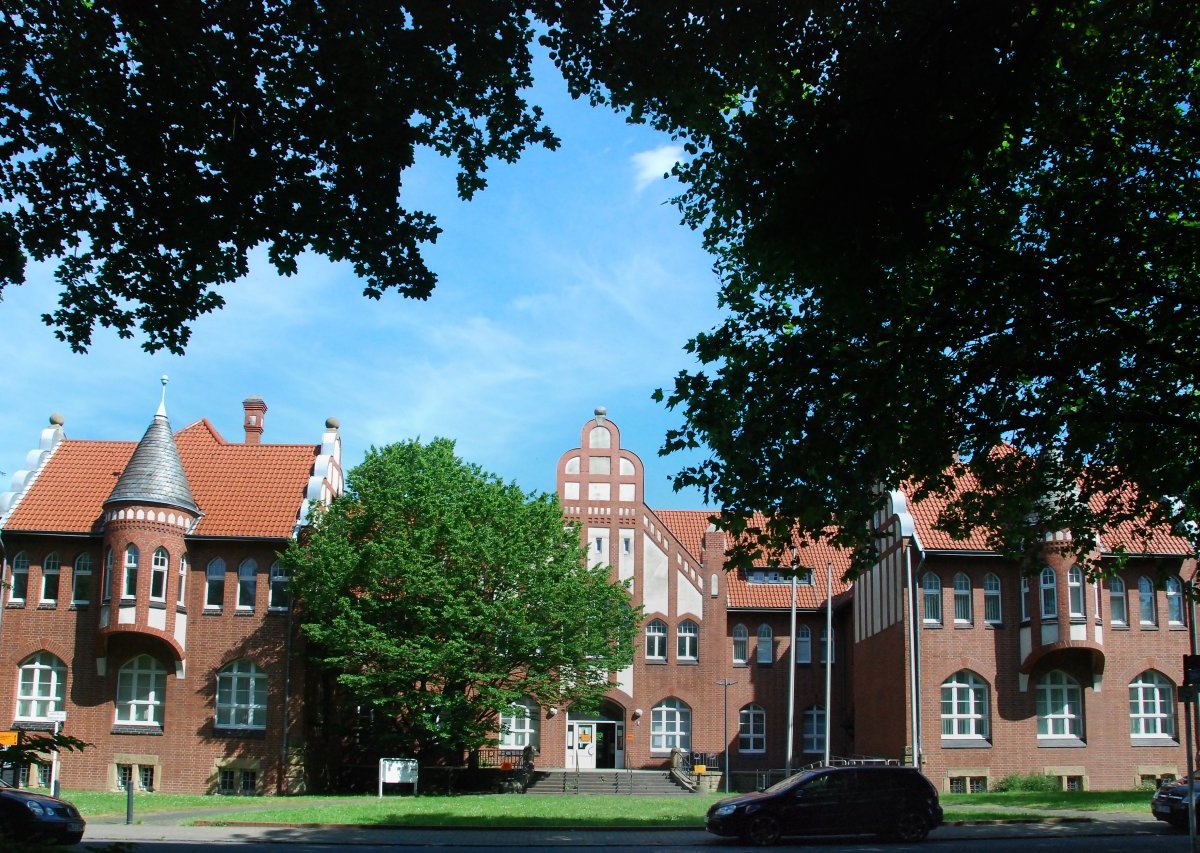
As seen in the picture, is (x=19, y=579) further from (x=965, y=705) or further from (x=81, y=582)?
(x=965, y=705)

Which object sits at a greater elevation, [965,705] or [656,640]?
[656,640]

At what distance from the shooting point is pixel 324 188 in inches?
448

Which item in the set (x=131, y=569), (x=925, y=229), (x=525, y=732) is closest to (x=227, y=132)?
(x=925, y=229)

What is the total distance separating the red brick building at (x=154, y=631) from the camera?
37.5 meters

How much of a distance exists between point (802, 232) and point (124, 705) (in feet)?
108

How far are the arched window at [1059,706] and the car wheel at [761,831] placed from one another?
21033 millimetres

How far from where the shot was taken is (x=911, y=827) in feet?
71.8

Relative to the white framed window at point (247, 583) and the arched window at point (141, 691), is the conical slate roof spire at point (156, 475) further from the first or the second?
the arched window at point (141, 691)

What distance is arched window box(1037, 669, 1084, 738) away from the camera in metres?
39.0

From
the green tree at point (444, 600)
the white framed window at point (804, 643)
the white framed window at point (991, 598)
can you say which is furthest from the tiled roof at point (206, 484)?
the white framed window at point (991, 598)

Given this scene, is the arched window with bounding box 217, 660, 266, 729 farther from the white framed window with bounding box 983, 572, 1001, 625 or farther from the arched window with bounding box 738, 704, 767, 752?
the white framed window with bounding box 983, 572, 1001, 625

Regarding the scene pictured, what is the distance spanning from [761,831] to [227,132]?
15.7 m

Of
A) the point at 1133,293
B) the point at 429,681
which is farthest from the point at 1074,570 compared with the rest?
the point at 1133,293

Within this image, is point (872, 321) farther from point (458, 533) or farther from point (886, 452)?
point (458, 533)
